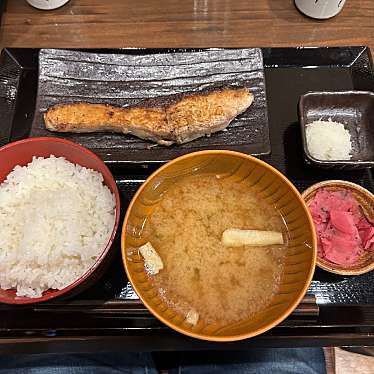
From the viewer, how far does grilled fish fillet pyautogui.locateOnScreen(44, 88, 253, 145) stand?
1721 mm

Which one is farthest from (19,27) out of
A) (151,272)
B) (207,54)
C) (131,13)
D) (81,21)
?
(151,272)

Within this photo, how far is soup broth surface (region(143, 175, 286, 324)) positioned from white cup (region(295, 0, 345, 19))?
44.2 inches

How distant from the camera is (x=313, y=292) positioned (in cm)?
157

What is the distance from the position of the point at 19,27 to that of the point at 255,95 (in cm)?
120

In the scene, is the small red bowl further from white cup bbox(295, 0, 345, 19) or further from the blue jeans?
white cup bbox(295, 0, 345, 19)

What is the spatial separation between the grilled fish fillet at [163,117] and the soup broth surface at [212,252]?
0.28 m

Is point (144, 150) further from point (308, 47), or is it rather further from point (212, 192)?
point (308, 47)

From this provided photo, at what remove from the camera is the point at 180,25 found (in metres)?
2.16

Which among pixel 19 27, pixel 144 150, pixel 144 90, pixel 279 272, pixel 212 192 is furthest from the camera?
pixel 19 27

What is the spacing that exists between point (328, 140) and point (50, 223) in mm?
1088

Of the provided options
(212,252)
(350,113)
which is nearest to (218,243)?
(212,252)

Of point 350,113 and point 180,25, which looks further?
point 180,25

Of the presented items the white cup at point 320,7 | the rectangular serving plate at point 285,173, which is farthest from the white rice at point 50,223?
the white cup at point 320,7

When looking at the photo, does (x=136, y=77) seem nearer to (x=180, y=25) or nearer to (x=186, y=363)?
(x=180, y=25)
